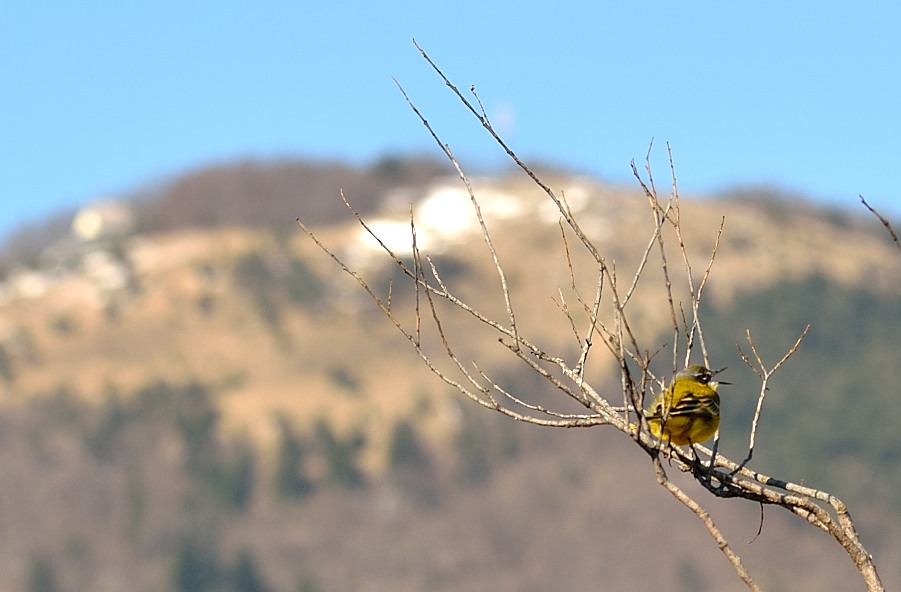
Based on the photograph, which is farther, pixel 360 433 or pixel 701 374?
pixel 360 433

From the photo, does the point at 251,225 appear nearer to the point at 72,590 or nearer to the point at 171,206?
the point at 171,206

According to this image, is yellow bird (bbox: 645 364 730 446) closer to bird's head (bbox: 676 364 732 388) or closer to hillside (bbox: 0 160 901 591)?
bird's head (bbox: 676 364 732 388)

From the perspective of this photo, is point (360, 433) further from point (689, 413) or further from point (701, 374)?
point (689, 413)

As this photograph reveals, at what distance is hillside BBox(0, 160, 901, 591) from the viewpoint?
128m

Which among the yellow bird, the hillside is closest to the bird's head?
the yellow bird

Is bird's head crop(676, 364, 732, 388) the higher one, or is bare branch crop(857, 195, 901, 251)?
bird's head crop(676, 364, 732, 388)

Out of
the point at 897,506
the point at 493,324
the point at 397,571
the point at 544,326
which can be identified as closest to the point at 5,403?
the point at 397,571

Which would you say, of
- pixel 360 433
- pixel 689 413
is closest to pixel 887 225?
pixel 689 413

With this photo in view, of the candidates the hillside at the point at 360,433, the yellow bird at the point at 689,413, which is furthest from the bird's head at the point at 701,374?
the hillside at the point at 360,433

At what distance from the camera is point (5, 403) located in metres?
144

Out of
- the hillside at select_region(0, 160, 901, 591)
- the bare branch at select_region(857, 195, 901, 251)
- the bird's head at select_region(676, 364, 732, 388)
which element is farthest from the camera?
the hillside at select_region(0, 160, 901, 591)

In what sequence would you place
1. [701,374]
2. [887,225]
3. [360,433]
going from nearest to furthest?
[887,225]
[701,374]
[360,433]

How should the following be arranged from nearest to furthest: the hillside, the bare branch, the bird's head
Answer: the bare branch, the bird's head, the hillside

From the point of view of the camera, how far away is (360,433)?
138m
